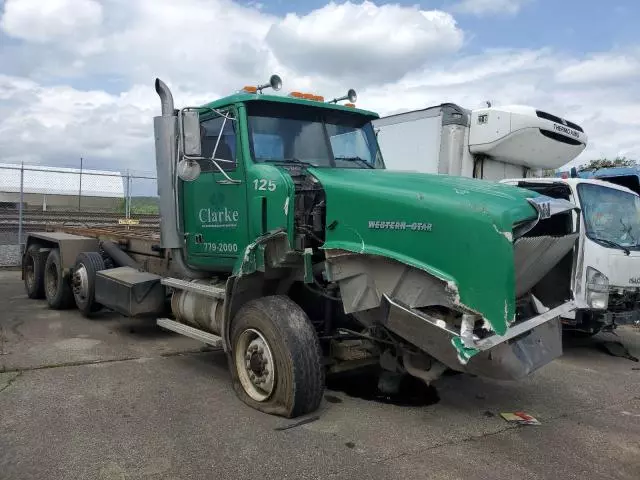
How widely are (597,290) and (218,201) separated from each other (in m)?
4.58

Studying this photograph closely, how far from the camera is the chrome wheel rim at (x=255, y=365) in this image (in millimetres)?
4598

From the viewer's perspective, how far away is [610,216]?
23.7 ft

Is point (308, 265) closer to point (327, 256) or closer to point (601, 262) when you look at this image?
point (327, 256)

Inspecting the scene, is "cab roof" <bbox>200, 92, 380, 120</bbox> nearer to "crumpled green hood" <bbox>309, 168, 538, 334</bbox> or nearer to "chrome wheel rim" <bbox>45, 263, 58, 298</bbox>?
"crumpled green hood" <bbox>309, 168, 538, 334</bbox>

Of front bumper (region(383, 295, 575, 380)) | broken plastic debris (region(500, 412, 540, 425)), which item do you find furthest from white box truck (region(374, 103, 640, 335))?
broken plastic debris (region(500, 412, 540, 425))

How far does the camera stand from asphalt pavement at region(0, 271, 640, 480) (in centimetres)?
372

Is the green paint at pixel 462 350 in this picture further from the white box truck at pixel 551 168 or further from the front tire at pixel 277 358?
the white box truck at pixel 551 168

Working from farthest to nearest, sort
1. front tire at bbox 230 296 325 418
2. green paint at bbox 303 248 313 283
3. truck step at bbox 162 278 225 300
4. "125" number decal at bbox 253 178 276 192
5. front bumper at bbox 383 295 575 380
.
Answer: truck step at bbox 162 278 225 300
"125" number decal at bbox 253 178 276 192
green paint at bbox 303 248 313 283
front tire at bbox 230 296 325 418
front bumper at bbox 383 295 575 380

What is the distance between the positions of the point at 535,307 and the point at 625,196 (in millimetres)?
3967

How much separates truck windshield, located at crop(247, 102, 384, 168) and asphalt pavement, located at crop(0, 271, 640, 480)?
2308 mm

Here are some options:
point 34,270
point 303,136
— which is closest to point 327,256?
point 303,136

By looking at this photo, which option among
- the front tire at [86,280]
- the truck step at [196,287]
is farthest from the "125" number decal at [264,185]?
the front tire at [86,280]

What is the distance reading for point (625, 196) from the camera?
7586 millimetres

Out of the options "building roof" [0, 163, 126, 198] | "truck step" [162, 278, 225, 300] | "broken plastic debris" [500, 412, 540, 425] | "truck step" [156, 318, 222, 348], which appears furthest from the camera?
"building roof" [0, 163, 126, 198]
